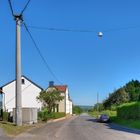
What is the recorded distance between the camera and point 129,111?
55656 millimetres

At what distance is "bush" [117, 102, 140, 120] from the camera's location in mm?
50931

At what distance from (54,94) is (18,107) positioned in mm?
37918

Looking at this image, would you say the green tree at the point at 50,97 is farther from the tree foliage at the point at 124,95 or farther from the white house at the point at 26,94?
the tree foliage at the point at 124,95

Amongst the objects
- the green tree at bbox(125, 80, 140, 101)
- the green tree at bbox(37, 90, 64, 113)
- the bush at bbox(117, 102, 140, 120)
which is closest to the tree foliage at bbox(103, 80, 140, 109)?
the green tree at bbox(125, 80, 140, 101)

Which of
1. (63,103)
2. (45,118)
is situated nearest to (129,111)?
(45,118)

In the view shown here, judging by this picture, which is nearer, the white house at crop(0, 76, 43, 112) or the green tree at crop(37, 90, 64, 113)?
the green tree at crop(37, 90, 64, 113)

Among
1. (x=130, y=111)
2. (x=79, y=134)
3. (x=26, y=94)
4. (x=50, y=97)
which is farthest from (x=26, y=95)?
(x=79, y=134)

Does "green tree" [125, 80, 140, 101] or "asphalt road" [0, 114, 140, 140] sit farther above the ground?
"green tree" [125, 80, 140, 101]

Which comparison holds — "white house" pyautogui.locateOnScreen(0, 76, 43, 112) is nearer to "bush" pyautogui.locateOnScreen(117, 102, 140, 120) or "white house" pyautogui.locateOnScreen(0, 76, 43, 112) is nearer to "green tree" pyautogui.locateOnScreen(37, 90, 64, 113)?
"green tree" pyautogui.locateOnScreen(37, 90, 64, 113)

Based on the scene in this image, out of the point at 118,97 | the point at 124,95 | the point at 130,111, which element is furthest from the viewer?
the point at 118,97

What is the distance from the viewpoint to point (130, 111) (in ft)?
181

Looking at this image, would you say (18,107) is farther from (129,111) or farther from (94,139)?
(129,111)

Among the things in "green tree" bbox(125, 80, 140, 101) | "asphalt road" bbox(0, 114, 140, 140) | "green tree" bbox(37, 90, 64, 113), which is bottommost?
"asphalt road" bbox(0, 114, 140, 140)

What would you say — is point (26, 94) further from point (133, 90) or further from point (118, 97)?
point (133, 90)
